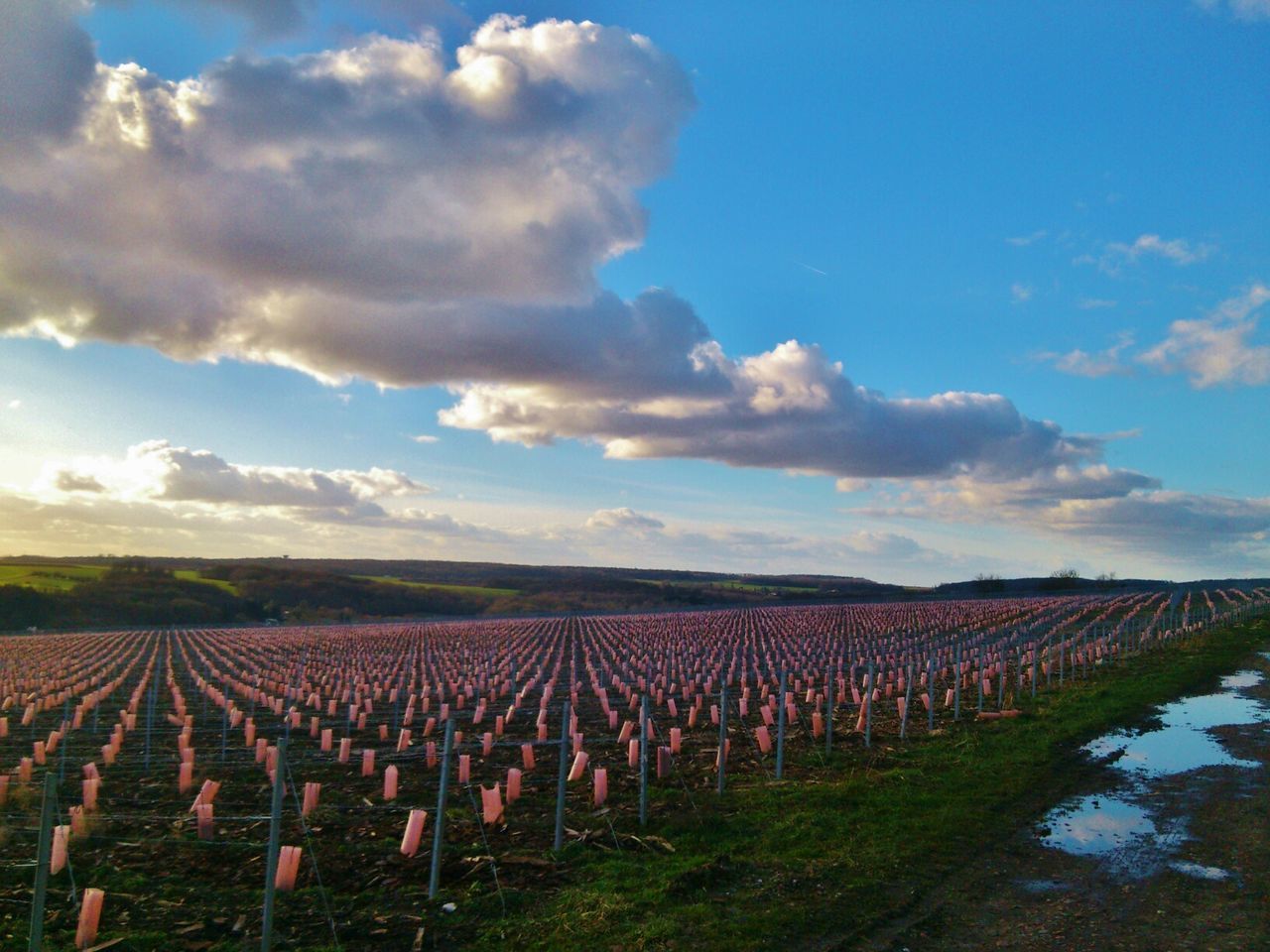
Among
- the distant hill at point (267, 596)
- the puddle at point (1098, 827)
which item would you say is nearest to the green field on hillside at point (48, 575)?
the distant hill at point (267, 596)

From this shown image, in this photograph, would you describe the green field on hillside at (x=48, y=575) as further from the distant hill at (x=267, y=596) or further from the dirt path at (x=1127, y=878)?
the dirt path at (x=1127, y=878)

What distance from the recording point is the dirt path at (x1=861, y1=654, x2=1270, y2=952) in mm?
7293

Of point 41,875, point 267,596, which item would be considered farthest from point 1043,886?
point 267,596

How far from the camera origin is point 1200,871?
8.95 m

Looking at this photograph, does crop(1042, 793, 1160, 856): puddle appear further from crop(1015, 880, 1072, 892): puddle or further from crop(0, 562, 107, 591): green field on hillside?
crop(0, 562, 107, 591): green field on hillside

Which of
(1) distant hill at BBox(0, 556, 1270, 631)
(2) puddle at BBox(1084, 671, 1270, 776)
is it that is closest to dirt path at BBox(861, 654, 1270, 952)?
(2) puddle at BBox(1084, 671, 1270, 776)

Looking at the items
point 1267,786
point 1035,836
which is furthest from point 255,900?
point 1267,786

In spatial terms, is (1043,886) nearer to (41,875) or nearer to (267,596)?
(41,875)

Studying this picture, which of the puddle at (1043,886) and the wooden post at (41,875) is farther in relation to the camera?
the puddle at (1043,886)

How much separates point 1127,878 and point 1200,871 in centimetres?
88

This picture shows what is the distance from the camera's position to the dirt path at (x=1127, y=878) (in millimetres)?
7293

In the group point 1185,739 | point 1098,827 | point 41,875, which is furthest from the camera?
point 1185,739

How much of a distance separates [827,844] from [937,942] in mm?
2704

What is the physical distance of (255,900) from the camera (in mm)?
8727
